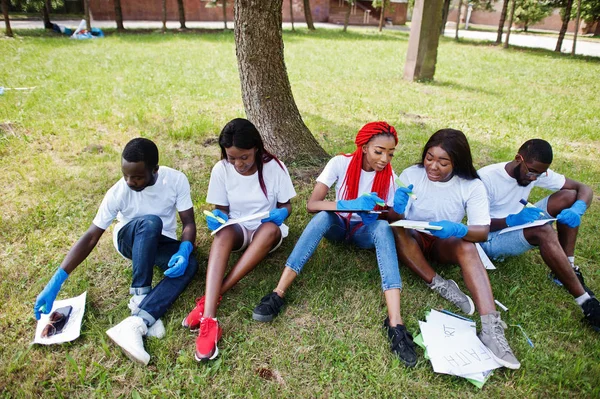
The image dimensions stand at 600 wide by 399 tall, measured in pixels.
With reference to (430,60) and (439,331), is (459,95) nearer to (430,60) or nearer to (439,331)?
(430,60)

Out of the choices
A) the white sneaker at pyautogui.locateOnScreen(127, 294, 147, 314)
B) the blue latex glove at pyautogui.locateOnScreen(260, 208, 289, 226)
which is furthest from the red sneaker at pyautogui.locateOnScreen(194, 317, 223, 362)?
the blue latex glove at pyautogui.locateOnScreen(260, 208, 289, 226)

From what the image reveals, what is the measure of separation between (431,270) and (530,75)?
9.77 meters

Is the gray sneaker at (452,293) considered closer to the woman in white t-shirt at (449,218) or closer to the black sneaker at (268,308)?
the woman in white t-shirt at (449,218)

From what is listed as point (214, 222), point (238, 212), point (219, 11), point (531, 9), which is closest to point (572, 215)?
point (238, 212)

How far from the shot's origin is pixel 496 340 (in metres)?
2.09

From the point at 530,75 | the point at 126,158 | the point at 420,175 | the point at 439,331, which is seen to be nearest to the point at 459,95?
the point at 530,75

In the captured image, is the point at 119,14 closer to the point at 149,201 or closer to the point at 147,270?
the point at 149,201

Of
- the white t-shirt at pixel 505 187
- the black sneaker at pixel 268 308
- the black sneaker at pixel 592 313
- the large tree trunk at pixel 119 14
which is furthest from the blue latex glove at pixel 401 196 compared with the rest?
the large tree trunk at pixel 119 14

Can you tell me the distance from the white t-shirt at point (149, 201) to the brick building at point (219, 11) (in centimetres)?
2074

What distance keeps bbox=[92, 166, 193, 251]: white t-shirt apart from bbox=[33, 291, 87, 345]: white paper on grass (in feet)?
1.31

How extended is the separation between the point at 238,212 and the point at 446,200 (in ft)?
4.50

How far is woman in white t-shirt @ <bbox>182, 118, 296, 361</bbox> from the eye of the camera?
87.5 inches

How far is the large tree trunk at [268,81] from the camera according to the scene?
11.6 ft

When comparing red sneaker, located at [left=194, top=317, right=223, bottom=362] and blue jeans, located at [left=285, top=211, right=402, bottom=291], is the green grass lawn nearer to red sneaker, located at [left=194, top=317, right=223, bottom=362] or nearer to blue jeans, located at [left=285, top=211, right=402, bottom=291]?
red sneaker, located at [left=194, top=317, right=223, bottom=362]
